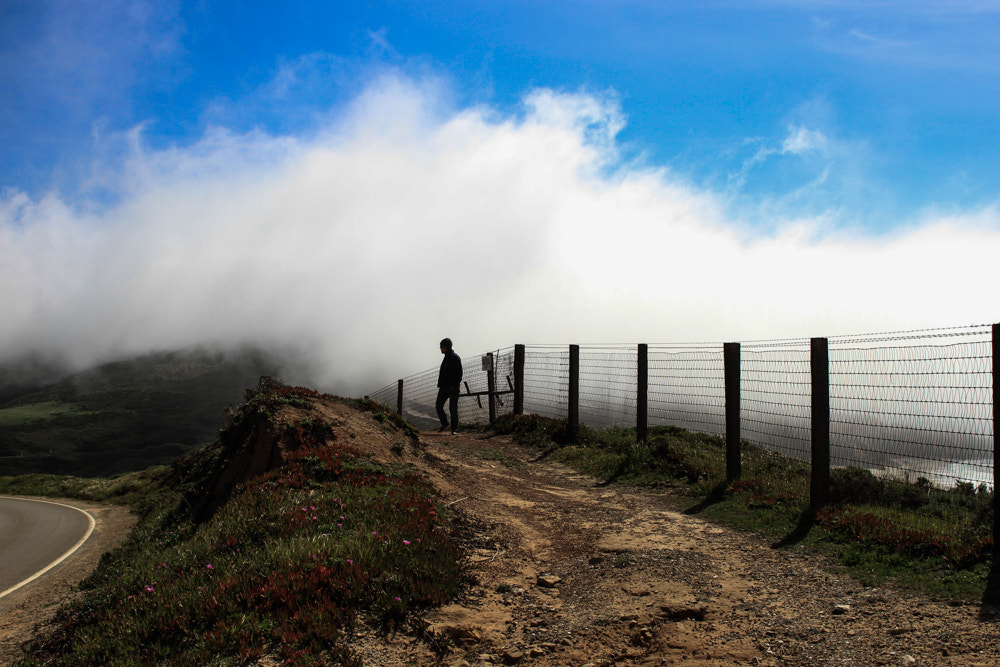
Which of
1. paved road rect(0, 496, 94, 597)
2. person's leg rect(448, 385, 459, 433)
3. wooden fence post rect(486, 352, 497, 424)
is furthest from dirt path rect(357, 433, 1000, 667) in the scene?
wooden fence post rect(486, 352, 497, 424)

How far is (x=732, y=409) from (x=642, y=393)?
8.52 ft

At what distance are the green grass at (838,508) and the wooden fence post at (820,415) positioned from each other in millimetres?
296

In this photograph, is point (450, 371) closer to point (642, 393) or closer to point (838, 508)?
point (642, 393)

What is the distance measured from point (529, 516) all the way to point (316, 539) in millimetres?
3071

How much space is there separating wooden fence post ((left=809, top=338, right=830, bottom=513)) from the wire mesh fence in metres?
0.08

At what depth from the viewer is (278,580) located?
4461mm

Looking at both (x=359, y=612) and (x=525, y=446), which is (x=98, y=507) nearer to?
(x=525, y=446)

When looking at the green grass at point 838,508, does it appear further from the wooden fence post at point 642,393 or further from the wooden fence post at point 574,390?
the wooden fence post at point 574,390

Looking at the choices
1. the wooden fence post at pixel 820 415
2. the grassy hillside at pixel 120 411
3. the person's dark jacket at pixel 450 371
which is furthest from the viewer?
the grassy hillside at pixel 120 411

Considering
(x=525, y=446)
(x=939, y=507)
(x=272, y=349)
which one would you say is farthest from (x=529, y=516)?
(x=272, y=349)

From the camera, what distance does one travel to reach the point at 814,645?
4031mm

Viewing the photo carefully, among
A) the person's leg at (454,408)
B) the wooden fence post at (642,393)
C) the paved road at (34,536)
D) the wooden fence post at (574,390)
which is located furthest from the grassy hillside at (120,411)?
the wooden fence post at (642,393)

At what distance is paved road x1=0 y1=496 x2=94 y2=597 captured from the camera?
34.2ft

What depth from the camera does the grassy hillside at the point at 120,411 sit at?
80062mm
